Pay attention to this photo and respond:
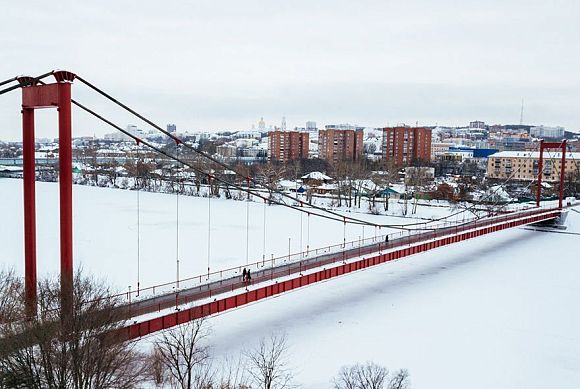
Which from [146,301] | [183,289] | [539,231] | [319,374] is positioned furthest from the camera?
[539,231]

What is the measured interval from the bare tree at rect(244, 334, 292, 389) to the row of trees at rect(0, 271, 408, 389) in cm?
3

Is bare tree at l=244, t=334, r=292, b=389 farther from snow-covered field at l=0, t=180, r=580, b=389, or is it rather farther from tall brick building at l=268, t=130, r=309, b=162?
tall brick building at l=268, t=130, r=309, b=162

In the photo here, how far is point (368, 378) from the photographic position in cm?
1259

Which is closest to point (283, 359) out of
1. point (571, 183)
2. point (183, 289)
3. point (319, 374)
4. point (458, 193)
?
point (319, 374)

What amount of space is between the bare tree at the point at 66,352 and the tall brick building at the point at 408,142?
84.6 meters

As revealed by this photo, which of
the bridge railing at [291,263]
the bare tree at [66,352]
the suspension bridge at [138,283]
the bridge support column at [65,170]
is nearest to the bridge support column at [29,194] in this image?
the suspension bridge at [138,283]

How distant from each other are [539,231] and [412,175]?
17917 mm

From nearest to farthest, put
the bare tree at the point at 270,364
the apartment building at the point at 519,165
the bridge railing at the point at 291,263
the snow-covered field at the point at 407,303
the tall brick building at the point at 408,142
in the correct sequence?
the bare tree at the point at 270,364 < the snow-covered field at the point at 407,303 < the bridge railing at the point at 291,263 < the apartment building at the point at 519,165 < the tall brick building at the point at 408,142

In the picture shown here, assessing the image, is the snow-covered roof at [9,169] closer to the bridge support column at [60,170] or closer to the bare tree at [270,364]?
the bridge support column at [60,170]

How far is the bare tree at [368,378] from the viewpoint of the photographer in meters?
11.5

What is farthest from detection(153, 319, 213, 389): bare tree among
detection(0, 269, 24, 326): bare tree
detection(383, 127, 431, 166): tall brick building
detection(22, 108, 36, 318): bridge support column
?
detection(383, 127, 431, 166): tall brick building

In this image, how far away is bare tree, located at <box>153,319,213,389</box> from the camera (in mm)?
11945

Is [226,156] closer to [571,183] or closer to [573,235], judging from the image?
[571,183]

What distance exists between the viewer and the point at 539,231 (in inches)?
1569
